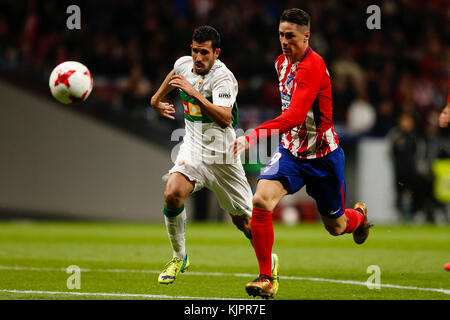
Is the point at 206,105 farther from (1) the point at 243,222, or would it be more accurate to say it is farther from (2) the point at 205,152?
(1) the point at 243,222

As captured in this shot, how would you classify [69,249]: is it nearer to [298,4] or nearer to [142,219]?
[142,219]

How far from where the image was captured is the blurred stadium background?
16.2 metres

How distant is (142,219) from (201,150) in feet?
33.5

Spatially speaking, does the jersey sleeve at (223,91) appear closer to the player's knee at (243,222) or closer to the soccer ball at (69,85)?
the player's knee at (243,222)

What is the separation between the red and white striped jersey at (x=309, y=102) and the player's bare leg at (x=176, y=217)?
1.05 meters

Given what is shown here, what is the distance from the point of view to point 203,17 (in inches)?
731

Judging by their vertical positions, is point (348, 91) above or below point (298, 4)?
below

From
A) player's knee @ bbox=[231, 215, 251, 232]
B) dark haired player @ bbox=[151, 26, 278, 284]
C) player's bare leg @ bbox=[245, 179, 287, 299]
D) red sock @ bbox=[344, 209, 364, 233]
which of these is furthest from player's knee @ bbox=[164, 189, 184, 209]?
red sock @ bbox=[344, 209, 364, 233]

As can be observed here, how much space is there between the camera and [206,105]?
6508mm

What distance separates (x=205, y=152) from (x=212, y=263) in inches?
81.2

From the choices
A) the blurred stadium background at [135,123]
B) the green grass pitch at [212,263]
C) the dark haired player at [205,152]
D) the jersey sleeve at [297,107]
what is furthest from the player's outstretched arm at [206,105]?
the blurred stadium background at [135,123]

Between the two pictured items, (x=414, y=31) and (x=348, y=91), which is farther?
(x=414, y=31)

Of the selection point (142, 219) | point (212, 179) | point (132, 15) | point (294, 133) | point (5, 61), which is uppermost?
point (132, 15)

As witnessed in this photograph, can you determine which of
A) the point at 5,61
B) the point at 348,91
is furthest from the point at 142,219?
the point at 348,91
